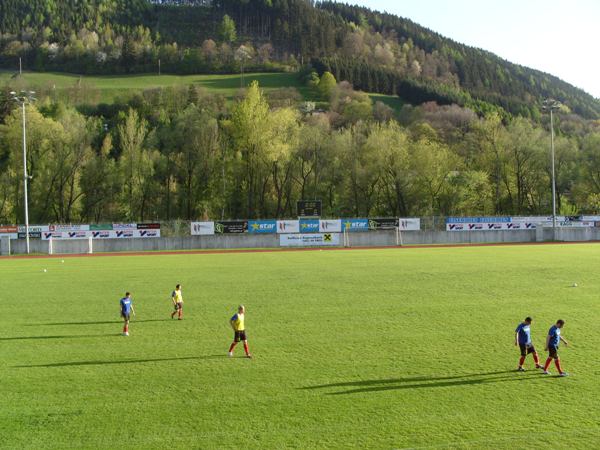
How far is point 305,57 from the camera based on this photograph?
7382 inches

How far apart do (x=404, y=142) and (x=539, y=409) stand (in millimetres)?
69334

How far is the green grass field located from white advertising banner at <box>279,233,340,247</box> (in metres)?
90.9

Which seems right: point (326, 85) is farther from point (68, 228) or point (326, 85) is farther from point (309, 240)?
point (68, 228)

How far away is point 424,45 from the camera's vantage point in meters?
200

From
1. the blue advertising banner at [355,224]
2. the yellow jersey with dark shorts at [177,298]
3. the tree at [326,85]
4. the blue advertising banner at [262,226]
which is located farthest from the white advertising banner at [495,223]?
the tree at [326,85]

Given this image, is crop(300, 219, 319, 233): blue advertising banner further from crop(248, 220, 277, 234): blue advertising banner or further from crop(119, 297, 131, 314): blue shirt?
crop(119, 297, 131, 314): blue shirt

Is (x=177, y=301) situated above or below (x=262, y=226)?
below

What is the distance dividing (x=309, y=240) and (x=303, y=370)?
1658 inches

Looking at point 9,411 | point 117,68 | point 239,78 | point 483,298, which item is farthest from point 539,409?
point 117,68

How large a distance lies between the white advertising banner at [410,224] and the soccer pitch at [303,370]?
3566 cm

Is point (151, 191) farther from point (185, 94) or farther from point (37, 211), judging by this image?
point (185, 94)

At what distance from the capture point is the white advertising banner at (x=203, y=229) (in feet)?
186

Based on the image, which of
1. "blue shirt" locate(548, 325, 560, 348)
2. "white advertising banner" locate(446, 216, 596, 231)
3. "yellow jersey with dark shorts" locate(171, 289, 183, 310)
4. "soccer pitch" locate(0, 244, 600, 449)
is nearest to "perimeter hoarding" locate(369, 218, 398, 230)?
"white advertising banner" locate(446, 216, 596, 231)

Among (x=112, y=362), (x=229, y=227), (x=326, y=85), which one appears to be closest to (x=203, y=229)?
(x=229, y=227)
